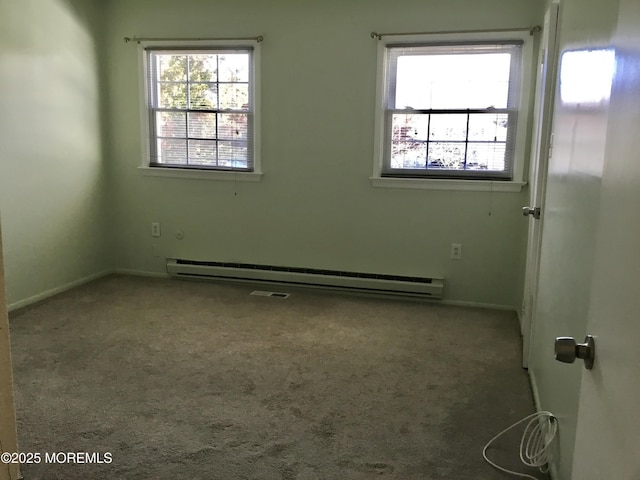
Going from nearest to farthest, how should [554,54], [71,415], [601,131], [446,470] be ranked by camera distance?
[601,131] < [446,470] < [71,415] < [554,54]

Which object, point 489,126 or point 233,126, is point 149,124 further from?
point 489,126

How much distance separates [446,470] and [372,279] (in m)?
2.27

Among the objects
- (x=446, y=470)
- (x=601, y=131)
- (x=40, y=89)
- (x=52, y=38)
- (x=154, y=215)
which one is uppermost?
(x=52, y=38)

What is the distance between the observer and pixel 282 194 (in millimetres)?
4449

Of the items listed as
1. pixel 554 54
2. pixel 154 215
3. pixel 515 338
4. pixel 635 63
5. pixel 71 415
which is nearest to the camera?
pixel 635 63

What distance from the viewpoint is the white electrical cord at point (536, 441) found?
2068 mm

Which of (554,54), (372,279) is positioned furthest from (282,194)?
(554,54)

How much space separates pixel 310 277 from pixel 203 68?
1877mm

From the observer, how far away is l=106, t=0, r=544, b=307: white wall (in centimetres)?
405

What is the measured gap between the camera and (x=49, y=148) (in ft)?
13.6

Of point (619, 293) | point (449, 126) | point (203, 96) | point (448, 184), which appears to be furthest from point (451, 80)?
point (619, 293)

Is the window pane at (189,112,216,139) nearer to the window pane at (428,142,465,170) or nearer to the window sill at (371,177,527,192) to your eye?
the window sill at (371,177,527,192)

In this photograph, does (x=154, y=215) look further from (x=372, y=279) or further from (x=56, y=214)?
(x=372, y=279)

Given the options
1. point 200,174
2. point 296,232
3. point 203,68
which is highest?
point 203,68
